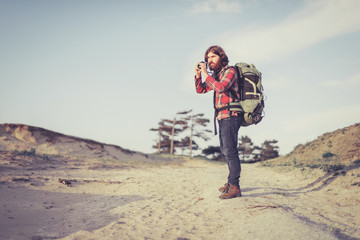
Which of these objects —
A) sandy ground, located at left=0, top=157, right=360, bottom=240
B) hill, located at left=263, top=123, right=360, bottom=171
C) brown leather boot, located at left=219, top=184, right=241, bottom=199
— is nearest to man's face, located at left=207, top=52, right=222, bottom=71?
brown leather boot, located at left=219, top=184, right=241, bottom=199

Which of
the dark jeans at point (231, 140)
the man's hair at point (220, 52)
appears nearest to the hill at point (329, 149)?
the dark jeans at point (231, 140)

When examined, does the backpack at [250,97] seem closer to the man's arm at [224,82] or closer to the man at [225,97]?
the man at [225,97]

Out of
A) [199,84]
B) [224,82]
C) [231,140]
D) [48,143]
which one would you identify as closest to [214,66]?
[199,84]

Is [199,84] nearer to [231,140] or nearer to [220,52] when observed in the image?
[220,52]

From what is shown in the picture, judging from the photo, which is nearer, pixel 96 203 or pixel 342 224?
pixel 342 224

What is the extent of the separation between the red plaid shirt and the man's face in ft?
0.42

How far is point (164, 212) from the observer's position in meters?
4.20

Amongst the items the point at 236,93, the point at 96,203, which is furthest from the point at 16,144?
the point at 236,93

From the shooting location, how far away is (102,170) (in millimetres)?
9719

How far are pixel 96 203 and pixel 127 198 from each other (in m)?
0.64

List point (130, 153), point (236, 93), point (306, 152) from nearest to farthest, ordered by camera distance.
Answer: point (236, 93) → point (306, 152) → point (130, 153)

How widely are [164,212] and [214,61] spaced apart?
2.85m

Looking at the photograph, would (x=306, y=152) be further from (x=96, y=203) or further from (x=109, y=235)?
(x=109, y=235)

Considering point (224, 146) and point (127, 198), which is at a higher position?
point (224, 146)
